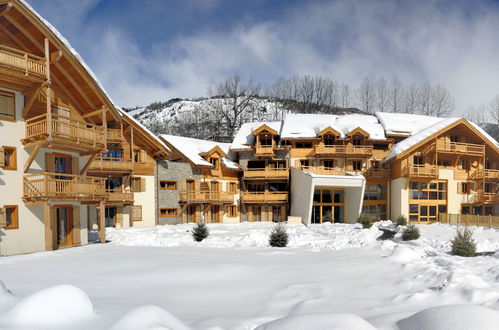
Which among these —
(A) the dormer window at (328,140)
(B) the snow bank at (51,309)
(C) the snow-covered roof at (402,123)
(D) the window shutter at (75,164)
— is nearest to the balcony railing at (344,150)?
(A) the dormer window at (328,140)

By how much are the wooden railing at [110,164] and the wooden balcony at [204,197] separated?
19.9 feet

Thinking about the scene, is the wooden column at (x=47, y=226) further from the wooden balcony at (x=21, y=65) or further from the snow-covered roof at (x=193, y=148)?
the snow-covered roof at (x=193, y=148)

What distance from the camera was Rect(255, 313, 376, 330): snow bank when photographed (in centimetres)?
475

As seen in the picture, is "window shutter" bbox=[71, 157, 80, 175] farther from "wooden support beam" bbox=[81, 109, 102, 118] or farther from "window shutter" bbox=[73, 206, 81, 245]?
"wooden support beam" bbox=[81, 109, 102, 118]

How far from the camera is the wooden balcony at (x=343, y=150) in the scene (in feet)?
112

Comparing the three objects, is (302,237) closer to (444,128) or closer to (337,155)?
(337,155)

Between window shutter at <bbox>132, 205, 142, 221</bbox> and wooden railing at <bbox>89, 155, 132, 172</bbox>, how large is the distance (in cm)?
370

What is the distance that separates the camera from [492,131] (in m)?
61.6

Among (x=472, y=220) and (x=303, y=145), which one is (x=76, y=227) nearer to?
(x=303, y=145)

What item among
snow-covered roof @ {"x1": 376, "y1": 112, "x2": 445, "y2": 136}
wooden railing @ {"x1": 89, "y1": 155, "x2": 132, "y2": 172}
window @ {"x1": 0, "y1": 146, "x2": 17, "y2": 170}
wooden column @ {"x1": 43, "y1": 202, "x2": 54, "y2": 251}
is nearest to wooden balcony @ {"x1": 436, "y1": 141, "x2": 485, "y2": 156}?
snow-covered roof @ {"x1": 376, "y1": 112, "x2": 445, "y2": 136}

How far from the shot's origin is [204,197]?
106ft

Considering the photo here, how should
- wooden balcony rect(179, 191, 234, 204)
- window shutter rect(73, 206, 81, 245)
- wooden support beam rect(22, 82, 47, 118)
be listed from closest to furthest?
wooden support beam rect(22, 82, 47, 118)
window shutter rect(73, 206, 81, 245)
wooden balcony rect(179, 191, 234, 204)

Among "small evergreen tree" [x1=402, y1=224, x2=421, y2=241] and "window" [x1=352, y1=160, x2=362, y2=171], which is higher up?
"window" [x1=352, y1=160, x2=362, y2=171]

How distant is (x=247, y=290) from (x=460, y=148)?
32.1m
